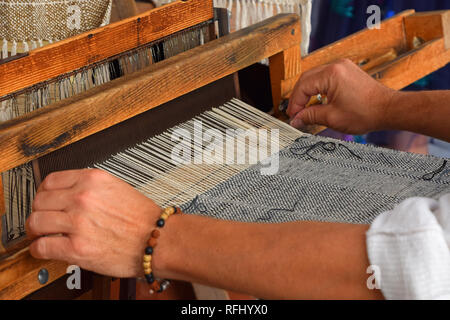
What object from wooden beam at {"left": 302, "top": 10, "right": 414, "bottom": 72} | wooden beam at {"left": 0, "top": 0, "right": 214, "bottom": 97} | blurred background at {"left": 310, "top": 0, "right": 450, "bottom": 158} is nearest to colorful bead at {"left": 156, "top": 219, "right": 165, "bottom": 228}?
wooden beam at {"left": 0, "top": 0, "right": 214, "bottom": 97}

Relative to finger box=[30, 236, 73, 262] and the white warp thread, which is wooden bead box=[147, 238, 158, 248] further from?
the white warp thread

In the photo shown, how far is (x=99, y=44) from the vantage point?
4.03 feet

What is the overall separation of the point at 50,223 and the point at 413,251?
0.48m

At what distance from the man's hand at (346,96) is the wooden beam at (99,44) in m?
0.28

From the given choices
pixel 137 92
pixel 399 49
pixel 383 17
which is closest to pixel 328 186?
pixel 137 92

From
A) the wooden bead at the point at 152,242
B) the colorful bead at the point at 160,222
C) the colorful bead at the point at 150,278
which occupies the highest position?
the colorful bead at the point at 160,222

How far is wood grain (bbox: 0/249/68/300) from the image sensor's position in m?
0.91

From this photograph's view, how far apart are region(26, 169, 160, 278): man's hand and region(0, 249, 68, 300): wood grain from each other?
0.06 meters

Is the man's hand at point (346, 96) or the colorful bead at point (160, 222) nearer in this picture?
the colorful bead at point (160, 222)

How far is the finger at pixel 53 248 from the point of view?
0.87 metres

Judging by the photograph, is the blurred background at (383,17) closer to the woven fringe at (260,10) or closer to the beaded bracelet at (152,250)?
the woven fringe at (260,10)

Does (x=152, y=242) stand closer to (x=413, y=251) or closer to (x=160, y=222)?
(x=160, y=222)

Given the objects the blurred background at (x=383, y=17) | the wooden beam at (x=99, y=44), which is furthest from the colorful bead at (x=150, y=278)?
the blurred background at (x=383, y=17)

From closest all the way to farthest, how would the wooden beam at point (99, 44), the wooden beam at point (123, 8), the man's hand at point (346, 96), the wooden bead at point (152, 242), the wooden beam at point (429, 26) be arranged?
the wooden bead at point (152, 242) → the wooden beam at point (99, 44) → the man's hand at point (346, 96) → the wooden beam at point (429, 26) → the wooden beam at point (123, 8)
